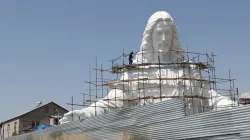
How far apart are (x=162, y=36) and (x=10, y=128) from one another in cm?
3027

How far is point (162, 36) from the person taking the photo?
26.7 meters

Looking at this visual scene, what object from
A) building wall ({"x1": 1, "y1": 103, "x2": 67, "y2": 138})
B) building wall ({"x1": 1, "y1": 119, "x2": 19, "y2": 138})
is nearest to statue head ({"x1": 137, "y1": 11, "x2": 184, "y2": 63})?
building wall ({"x1": 1, "y1": 103, "x2": 67, "y2": 138})

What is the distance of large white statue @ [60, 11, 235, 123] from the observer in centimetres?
2470

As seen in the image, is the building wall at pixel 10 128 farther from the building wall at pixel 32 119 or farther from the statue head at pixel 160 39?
the statue head at pixel 160 39

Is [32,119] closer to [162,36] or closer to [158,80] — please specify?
[162,36]

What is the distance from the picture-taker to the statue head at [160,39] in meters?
26.8

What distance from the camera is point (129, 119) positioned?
2055 centimetres

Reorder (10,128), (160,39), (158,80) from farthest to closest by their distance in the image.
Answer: (10,128)
(160,39)
(158,80)

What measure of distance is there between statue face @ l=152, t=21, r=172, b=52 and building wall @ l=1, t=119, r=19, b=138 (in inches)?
1074

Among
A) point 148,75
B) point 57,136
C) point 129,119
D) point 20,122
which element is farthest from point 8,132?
point 129,119

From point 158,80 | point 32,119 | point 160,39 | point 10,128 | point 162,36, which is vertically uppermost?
point 162,36

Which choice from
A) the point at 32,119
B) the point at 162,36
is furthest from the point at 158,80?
the point at 32,119

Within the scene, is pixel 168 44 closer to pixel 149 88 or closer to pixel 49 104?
pixel 149 88

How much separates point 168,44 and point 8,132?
101 feet
